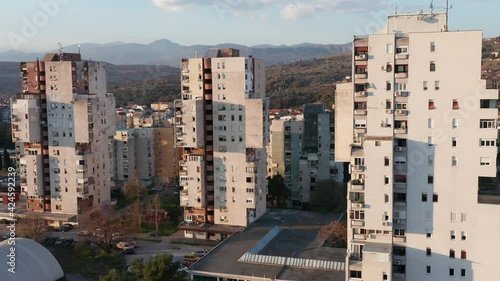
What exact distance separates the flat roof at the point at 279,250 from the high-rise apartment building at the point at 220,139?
2107 mm

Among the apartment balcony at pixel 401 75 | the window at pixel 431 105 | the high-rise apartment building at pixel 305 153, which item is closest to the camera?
the window at pixel 431 105

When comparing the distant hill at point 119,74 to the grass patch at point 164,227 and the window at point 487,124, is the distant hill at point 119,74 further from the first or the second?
the window at point 487,124

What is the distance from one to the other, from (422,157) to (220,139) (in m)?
15.0

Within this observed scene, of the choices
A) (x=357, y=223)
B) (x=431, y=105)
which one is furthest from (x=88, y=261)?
(x=431, y=105)

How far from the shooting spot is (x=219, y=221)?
3175cm

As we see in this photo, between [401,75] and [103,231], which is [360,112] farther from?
[103,231]

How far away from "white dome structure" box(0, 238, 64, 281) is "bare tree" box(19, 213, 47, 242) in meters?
5.15

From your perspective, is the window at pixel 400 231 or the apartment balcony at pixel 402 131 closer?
the apartment balcony at pixel 402 131

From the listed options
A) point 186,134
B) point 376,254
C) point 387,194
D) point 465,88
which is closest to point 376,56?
point 465,88

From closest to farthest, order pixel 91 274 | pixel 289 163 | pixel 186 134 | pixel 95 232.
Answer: pixel 91 274, pixel 95 232, pixel 186 134, pixel 289 163

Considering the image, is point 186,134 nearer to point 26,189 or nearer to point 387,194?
point 26,189

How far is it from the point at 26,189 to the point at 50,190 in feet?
A: 5.53

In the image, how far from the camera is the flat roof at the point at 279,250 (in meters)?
22.3

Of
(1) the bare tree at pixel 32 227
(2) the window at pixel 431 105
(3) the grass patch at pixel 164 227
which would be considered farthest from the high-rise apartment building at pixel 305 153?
(2) the window at pixel 431 105
